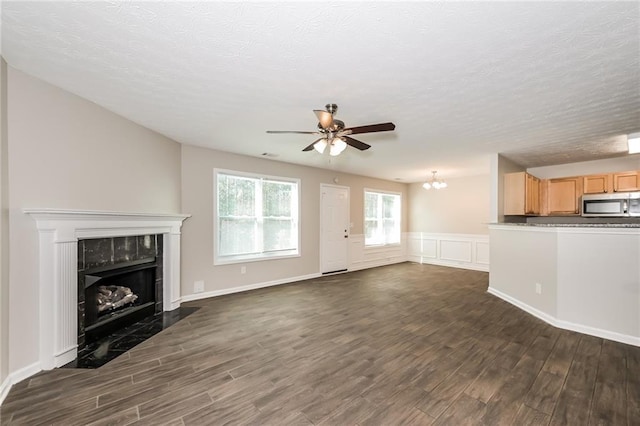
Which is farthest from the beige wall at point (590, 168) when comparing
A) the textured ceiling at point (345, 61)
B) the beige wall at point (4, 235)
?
the beige wall at point (4, 235)

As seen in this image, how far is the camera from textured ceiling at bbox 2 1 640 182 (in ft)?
5.28

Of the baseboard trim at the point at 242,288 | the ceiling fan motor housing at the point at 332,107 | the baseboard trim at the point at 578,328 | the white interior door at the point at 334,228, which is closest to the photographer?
the ceiling fan motor housing at the point at 332,107

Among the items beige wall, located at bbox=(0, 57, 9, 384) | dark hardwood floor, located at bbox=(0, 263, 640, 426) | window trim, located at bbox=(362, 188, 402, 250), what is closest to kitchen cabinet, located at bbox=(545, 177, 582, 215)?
dark hardwood floor, located at bbox=(0, 263, 640, 426)

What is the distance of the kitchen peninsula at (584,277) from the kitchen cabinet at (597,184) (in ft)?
7.04

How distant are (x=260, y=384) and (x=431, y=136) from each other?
368cm

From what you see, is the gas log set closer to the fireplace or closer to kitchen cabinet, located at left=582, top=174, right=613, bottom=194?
the fireplace

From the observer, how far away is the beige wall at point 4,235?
6.82 ft

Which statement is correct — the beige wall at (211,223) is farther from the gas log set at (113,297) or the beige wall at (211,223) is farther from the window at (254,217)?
the gas log set at (113,297)

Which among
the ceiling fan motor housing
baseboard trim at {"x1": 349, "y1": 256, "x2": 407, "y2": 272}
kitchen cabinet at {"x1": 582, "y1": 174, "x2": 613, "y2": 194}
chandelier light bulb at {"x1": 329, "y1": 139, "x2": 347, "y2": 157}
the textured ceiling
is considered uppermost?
the textured ceiling

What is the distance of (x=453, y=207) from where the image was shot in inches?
304

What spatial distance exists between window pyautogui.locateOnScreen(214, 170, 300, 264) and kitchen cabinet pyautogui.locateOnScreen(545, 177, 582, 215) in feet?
17.0

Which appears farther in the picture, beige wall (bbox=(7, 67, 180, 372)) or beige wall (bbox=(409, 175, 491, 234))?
beige wall (bbox=(409, 175, 491, 234))

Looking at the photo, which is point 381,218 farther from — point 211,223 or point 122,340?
point 122,340

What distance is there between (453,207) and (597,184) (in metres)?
3.04
